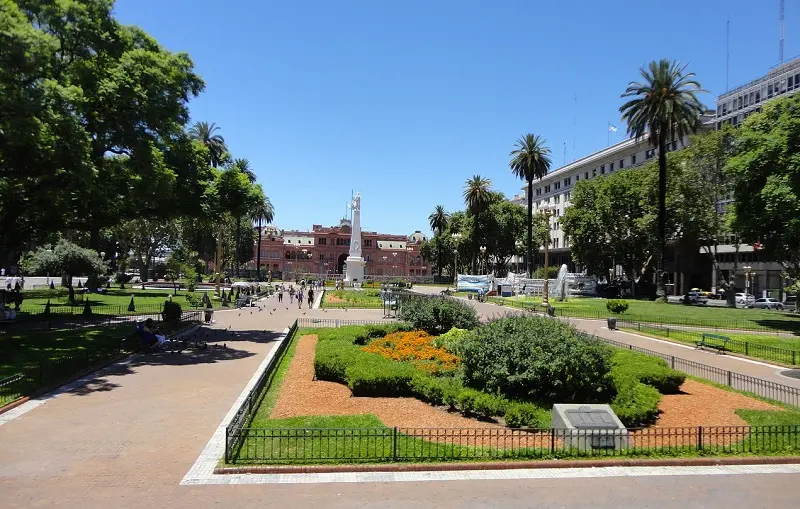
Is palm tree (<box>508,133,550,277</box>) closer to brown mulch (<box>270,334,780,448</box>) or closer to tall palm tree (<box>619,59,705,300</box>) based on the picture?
tall palm tree (<box>619,59,705,300</box>)

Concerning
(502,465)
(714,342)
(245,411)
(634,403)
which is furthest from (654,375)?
(714,342)

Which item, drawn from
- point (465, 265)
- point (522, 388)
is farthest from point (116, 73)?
point (465, 265)

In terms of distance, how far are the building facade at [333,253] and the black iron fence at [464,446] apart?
4752 inches

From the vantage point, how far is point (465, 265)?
356 ft

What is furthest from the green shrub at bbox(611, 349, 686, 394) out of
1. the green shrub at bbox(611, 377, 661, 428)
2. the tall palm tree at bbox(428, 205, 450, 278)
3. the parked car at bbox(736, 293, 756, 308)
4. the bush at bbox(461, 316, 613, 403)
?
the tall palm tree at bbox(428, 205, 450, 278)

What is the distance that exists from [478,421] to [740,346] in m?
17.9

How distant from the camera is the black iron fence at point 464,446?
9453mm

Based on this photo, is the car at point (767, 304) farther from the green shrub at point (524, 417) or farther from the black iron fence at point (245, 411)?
the black iron fence at point (245, 411)

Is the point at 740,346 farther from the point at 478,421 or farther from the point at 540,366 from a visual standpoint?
the point at 478,421

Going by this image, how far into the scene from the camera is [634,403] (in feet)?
41.2

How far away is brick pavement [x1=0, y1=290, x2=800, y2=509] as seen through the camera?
789 cm

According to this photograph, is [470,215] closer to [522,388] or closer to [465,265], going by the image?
[465,265]

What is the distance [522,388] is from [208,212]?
1777 centimetres

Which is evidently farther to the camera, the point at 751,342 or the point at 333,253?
the point at 333,253
